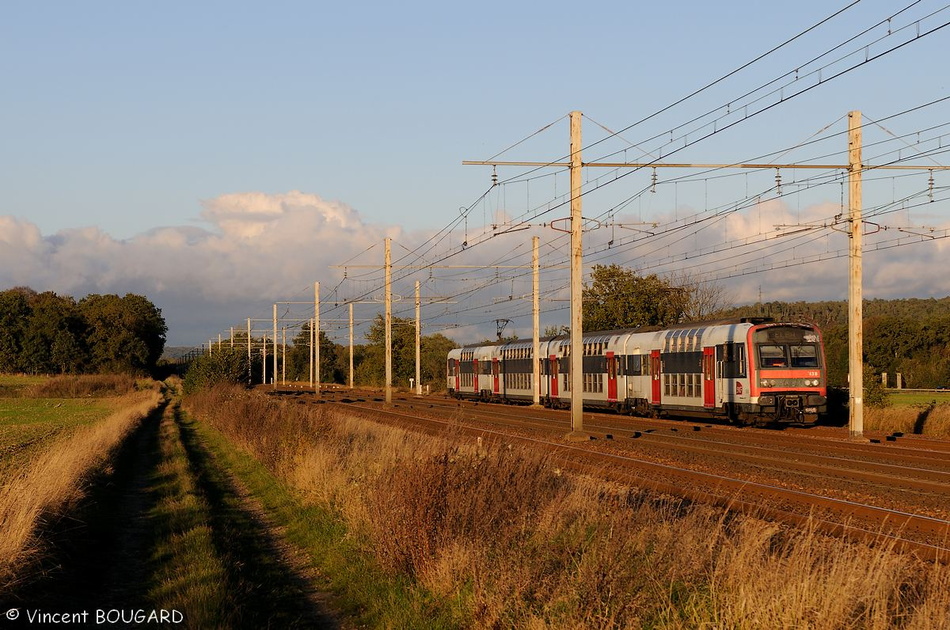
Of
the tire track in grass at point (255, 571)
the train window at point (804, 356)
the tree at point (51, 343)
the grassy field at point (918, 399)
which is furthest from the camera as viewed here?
the tree at point (51, 343)

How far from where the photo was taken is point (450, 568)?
367 inches

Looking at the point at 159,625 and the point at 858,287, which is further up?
the point at 858,287

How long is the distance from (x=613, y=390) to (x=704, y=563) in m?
34.3

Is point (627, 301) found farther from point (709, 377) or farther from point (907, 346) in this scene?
point (907, 346)

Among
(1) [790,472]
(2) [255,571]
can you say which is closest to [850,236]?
(1) [790,472]

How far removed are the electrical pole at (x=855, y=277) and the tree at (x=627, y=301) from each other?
41.4 m

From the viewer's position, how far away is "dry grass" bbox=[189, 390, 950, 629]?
6.93m

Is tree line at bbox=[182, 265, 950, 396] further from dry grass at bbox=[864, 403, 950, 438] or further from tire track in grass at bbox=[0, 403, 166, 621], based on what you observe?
tire track in grass at bbox=[0, 403, 166, 621]

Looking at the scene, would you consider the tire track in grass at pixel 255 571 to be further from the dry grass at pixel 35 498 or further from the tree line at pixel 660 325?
the tree line at pixel 660 325

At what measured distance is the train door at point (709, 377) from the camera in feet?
111

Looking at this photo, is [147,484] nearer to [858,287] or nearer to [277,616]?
[277,616]

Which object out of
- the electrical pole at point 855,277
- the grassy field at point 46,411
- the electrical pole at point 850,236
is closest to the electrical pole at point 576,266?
the electrical pole at point 850,236

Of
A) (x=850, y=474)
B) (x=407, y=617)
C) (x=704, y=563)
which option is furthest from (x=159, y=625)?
(x=850, y=474)

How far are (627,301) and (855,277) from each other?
44127 mm
